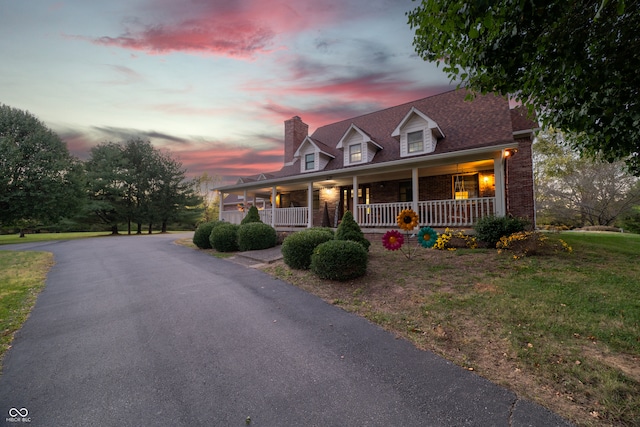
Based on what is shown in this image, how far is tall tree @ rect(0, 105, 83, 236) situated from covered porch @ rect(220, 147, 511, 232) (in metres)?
16.4

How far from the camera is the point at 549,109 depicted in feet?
17.1

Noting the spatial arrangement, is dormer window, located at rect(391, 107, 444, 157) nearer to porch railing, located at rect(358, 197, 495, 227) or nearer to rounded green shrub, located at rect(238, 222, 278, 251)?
porch railing, located at rect(358, 197, 495, 227)

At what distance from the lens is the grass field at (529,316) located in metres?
2.47

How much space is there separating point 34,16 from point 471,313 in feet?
46.9

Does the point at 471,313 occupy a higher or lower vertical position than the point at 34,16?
lower

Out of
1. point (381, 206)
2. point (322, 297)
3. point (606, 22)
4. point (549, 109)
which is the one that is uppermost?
point (606, 22)

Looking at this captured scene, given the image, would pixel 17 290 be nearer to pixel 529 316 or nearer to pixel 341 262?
pixel 341 262

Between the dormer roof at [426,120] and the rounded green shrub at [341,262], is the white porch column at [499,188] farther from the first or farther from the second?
the rounded green shrub at [341,262]

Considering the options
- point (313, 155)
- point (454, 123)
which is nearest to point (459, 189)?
point (454, 123)

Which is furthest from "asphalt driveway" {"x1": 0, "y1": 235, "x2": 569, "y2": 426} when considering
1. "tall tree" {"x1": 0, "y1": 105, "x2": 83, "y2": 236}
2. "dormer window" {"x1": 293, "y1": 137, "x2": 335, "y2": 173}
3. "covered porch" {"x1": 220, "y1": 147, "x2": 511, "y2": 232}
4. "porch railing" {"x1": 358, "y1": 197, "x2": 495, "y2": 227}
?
"tall tree" {"x1": 0, "y1": 105, "x2": 83, "y2": 236}

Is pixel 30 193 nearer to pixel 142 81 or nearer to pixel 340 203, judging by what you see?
pixel 142 81

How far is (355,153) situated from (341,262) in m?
9.41

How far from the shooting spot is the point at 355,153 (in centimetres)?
1416

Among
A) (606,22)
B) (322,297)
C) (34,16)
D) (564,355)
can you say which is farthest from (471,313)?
(34,16)
